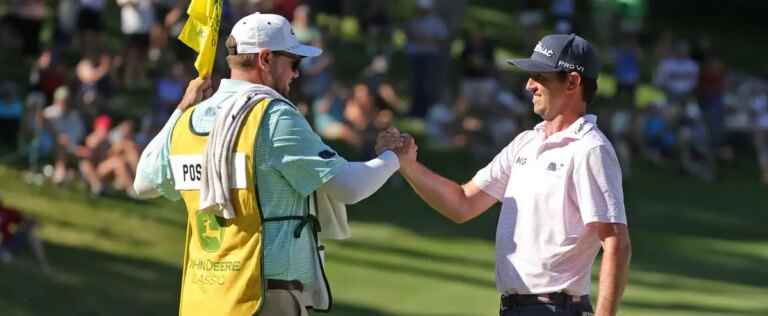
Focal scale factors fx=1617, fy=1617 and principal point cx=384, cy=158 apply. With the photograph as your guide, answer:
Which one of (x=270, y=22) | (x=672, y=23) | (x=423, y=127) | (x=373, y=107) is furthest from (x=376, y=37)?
(x=270, y=22)

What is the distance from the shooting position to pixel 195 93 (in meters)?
6.57

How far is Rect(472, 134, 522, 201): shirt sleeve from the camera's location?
6.55m

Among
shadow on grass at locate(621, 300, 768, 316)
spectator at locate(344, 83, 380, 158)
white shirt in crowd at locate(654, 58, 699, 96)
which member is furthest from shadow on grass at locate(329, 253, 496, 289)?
white shirt in crowd at locate(654, 58, 699, 96)

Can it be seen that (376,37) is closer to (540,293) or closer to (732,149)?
(732,149)

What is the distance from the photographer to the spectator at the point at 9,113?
19.5m

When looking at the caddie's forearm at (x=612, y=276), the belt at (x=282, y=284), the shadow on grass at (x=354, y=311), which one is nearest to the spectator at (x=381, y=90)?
the shadow on grass at (x=354, y=311)

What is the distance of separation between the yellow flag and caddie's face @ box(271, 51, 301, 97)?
46cm

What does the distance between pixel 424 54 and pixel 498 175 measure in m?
17.6

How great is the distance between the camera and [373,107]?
21172 millimetres

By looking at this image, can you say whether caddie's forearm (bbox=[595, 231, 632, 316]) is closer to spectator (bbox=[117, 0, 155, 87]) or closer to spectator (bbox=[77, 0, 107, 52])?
spectator (bbox=[77, 0, 107, 52])

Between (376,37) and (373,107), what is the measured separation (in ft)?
17.4

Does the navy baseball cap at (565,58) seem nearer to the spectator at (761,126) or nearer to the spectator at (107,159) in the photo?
the spectator at (107,159)

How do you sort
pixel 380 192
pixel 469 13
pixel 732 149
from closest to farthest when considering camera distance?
pixel 380 192
pixel 732 149
pixel 469 13

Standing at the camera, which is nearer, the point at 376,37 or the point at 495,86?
the point at 495,86
